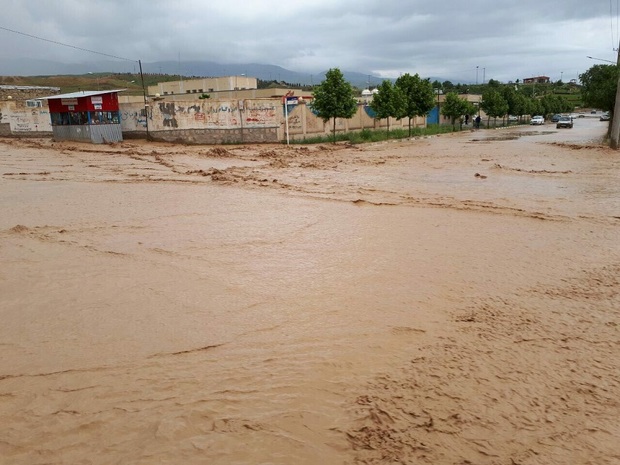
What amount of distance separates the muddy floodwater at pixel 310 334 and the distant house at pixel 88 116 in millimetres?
19905

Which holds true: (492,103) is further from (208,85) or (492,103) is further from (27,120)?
(27,120)

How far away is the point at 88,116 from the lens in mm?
29328

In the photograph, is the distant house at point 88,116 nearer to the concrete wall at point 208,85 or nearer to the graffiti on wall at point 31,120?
the graffiti on wall at point 31,120

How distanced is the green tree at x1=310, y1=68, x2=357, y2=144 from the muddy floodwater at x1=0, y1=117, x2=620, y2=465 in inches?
825

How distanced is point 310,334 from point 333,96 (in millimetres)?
27653

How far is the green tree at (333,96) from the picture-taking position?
30625 millimetres

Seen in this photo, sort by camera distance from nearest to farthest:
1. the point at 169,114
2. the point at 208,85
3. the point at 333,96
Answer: the point at 169,114 → the point at 333,96 → the point at 208,85

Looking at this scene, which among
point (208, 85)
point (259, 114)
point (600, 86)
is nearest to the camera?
point (600, 86)

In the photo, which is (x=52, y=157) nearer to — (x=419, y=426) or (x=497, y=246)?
(x=497, y=246)

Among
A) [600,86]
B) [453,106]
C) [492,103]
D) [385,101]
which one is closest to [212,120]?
[385,101]

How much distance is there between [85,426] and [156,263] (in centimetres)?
383

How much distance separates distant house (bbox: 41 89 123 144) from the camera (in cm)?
2917

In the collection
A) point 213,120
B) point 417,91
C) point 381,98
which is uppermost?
point 417,91

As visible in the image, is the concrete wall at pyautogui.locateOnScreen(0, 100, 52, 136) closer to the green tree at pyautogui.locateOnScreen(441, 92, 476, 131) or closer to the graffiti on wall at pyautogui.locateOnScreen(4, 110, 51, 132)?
the graffiti on wall at pyautogui.locateOnScreen(4, 110, 51, 132)
